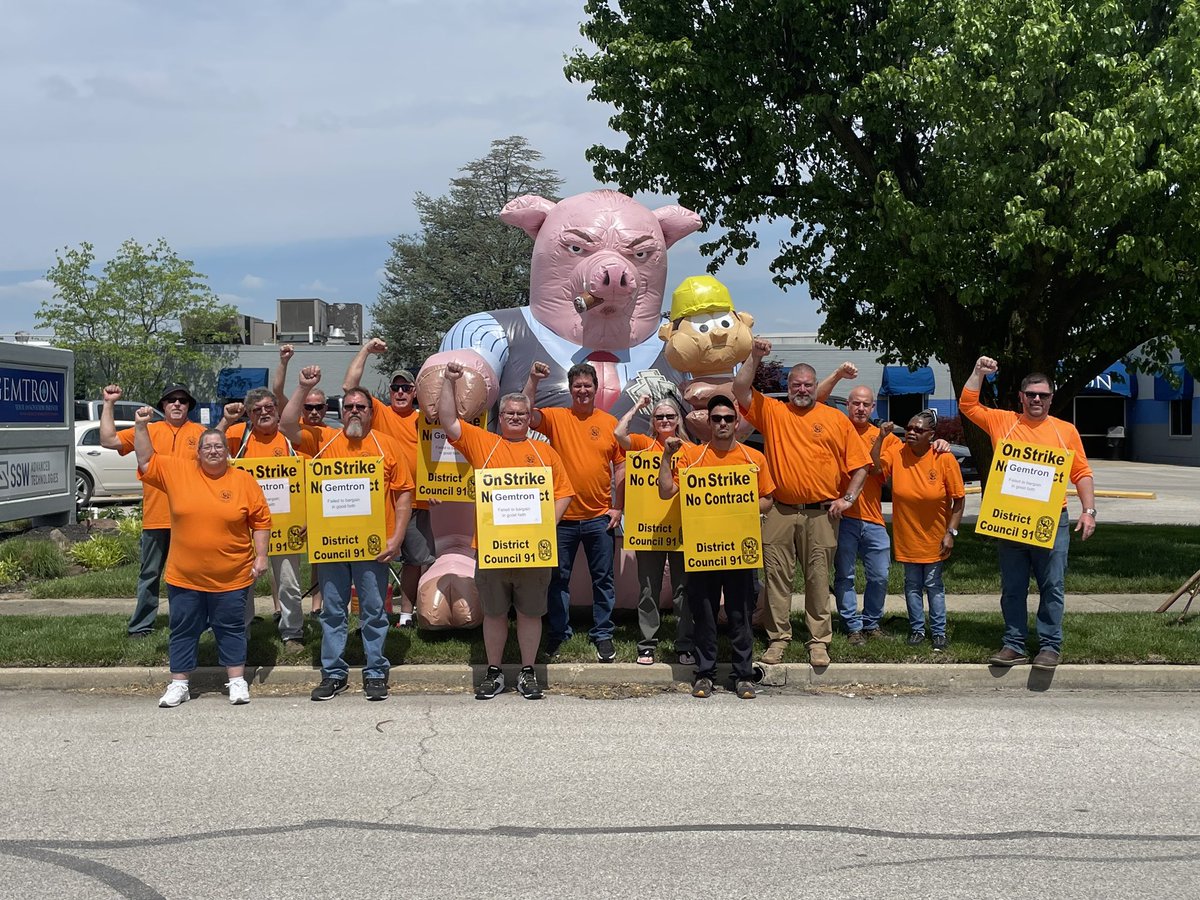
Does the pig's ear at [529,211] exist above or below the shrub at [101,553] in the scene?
above

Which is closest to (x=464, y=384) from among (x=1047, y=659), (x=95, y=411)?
(x=1047, y=659)

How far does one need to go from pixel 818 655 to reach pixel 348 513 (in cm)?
318

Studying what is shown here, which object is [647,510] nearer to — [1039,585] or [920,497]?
[920,497]

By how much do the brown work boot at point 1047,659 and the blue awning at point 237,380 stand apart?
103 feet

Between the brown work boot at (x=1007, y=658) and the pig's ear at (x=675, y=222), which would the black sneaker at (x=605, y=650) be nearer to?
the brown work boot at (x=1007, y=658)

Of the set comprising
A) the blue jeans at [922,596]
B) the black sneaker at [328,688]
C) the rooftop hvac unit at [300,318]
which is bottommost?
the black sneaker at [328,688]

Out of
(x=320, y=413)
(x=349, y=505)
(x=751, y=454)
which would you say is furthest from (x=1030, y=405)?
(x=320, y=413)

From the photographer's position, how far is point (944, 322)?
14703 mm

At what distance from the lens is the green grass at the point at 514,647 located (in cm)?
779

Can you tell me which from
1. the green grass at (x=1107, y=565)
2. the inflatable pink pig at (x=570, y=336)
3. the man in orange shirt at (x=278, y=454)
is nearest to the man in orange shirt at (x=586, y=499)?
the inflatable pink pig at (x=570, y=336)

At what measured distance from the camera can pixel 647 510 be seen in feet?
24.9

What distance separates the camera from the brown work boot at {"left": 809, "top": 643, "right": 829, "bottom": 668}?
7.49m

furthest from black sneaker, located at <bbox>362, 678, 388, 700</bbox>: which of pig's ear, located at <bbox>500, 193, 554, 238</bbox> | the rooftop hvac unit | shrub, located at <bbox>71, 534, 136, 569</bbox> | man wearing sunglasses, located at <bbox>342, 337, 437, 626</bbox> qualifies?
the rooftop hvac unit

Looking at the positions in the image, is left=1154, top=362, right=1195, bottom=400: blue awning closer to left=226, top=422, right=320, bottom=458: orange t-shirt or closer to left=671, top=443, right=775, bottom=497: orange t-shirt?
left=671, top=443, right=775, bottom=497: orange t-shirt
